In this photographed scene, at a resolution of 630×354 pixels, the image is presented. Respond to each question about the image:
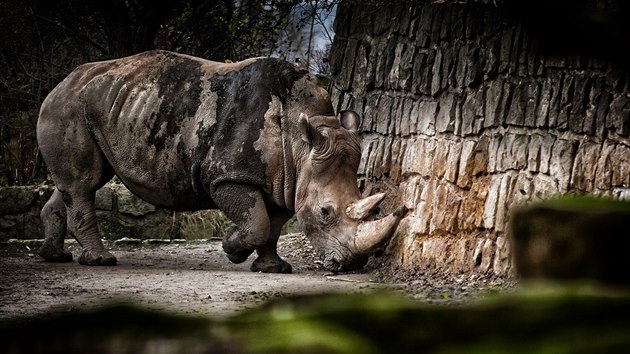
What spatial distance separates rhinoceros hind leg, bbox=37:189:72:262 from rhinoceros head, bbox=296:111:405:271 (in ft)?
8.47

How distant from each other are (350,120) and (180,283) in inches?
83.6

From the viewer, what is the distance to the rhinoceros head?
8.02m

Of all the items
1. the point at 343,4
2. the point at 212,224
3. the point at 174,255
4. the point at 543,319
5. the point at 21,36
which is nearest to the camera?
the point at 543,319

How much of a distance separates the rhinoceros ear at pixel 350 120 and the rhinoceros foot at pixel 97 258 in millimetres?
2425

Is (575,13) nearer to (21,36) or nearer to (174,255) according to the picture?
(174,255)

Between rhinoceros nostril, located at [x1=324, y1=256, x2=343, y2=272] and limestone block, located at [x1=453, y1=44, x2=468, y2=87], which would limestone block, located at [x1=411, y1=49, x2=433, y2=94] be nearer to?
limestone block, located at [x1=453, y1=44, x2=468, y2=87]

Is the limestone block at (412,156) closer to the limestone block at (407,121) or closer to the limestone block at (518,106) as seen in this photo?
the limestone block at (407,121)

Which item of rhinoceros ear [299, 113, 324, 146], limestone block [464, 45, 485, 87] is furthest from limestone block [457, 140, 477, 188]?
rhinoceros ear [299, 113, 324, 146]

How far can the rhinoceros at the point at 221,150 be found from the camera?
8273 millimetres

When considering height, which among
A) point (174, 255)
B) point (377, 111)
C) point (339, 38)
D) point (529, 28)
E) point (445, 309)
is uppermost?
point (339, 38)

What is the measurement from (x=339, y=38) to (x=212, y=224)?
13.3 feet

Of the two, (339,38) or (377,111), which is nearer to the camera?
(377,111)

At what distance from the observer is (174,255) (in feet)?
34.5

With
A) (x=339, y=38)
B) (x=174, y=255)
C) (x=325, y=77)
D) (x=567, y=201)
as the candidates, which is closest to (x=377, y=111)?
(x=339, y=38)
